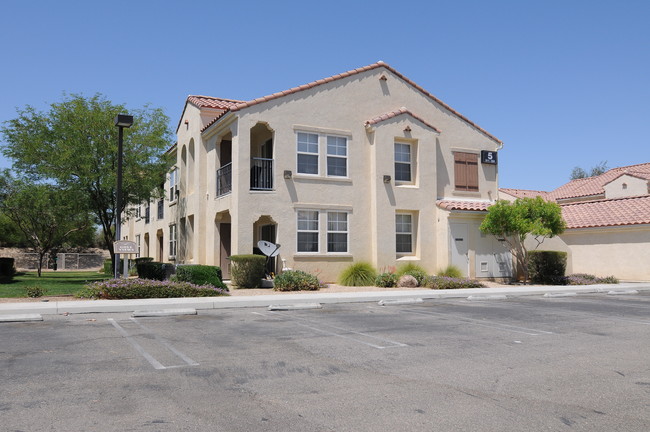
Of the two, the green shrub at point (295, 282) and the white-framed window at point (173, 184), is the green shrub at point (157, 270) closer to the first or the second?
the green shrub at point (295, 282)

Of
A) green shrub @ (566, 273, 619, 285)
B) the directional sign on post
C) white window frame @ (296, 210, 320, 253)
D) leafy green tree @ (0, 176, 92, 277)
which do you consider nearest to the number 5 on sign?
green shrub @ (566, 273, 619, 285)

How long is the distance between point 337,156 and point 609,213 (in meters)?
15.0

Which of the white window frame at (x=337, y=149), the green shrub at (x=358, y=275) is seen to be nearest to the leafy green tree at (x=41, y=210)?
the white window frame at (x=337, y=149)

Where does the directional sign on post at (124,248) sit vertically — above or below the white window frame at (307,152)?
below

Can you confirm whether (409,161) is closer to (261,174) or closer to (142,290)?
(261,174)

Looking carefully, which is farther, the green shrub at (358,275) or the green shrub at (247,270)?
the green shrub at (358,275)

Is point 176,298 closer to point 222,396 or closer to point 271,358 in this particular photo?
point 271,358

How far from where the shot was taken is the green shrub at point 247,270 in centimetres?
1970

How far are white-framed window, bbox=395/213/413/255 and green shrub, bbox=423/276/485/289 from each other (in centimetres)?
250

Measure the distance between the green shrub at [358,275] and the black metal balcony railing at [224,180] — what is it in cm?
552

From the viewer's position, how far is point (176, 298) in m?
Answer: 15.8

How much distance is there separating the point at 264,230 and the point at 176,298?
7.88m

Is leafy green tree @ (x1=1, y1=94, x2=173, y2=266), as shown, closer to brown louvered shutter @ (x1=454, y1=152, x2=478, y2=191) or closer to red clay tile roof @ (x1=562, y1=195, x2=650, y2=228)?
brown louvered shutter @ (x1=454, y1=152, x2=478, y2=191)

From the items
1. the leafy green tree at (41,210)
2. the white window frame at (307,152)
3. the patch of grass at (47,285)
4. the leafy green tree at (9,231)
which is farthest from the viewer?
the leafy green tree at (9,231)
